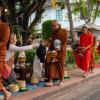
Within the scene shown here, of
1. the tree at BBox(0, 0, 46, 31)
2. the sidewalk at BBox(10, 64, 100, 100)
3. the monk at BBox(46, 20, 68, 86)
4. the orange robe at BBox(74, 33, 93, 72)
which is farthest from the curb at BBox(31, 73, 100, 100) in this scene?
the tree at BBox(0, 0, 46, 31)

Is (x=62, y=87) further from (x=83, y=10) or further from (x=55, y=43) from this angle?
(x=83, y=10)

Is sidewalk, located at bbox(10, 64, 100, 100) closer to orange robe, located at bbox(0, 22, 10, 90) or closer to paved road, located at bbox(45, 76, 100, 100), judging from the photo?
paved road, located at bbox(45, 76, 100, 100)

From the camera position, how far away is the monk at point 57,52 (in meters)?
12.1

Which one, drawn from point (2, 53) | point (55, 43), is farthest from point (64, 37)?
point (2, 53)

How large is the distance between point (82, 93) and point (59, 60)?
1071mm

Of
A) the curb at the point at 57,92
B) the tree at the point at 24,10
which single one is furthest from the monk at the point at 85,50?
the tree at the point at 24,10

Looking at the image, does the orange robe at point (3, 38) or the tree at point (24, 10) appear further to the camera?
the tree at point (24, 10)

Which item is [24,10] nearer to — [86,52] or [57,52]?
[86,52]

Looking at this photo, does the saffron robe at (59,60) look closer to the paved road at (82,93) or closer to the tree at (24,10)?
the paved road at (82,93)

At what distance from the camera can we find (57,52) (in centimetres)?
1225

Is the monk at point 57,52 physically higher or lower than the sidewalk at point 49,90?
higher

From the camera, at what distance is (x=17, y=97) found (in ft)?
34.4

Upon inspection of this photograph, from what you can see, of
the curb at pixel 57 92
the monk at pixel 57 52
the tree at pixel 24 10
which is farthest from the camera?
the tree at pixel 24 10

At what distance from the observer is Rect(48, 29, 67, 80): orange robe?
1212 cm
